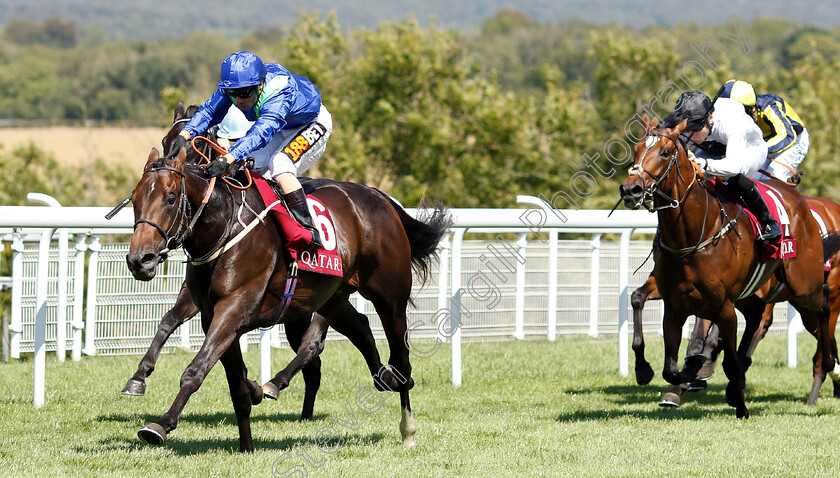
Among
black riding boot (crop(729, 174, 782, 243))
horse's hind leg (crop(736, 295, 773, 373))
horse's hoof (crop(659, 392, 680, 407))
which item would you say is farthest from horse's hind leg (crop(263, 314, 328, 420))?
horse's hind leg (crop(736, 295, 773, 373))

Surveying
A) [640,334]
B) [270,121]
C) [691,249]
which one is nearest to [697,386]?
[640,334]

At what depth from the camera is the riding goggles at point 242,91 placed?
4.50 metres

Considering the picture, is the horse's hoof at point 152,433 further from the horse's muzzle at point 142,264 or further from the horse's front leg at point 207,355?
the horse's muzzle at point 142,264

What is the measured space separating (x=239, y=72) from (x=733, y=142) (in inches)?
120

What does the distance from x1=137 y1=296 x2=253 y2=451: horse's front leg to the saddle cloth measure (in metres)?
0.45

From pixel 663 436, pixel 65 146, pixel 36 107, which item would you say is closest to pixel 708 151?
pixel 663 436

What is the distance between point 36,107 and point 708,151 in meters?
46.1

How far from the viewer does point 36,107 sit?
47250 mm

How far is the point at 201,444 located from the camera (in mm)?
4750

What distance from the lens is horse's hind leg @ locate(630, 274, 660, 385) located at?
6.00 meters

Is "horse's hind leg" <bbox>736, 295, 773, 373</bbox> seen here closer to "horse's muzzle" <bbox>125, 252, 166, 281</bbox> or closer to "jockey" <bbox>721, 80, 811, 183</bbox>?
"jockey" <bbox>721, 80, 811, 183</bbox>

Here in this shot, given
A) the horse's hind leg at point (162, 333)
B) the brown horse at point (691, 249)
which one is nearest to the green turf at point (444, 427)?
the horse's hind leg at point (162, 333)

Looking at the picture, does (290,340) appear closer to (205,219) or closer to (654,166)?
(205,219)

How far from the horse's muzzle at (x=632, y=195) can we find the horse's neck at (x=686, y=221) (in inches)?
19.7
